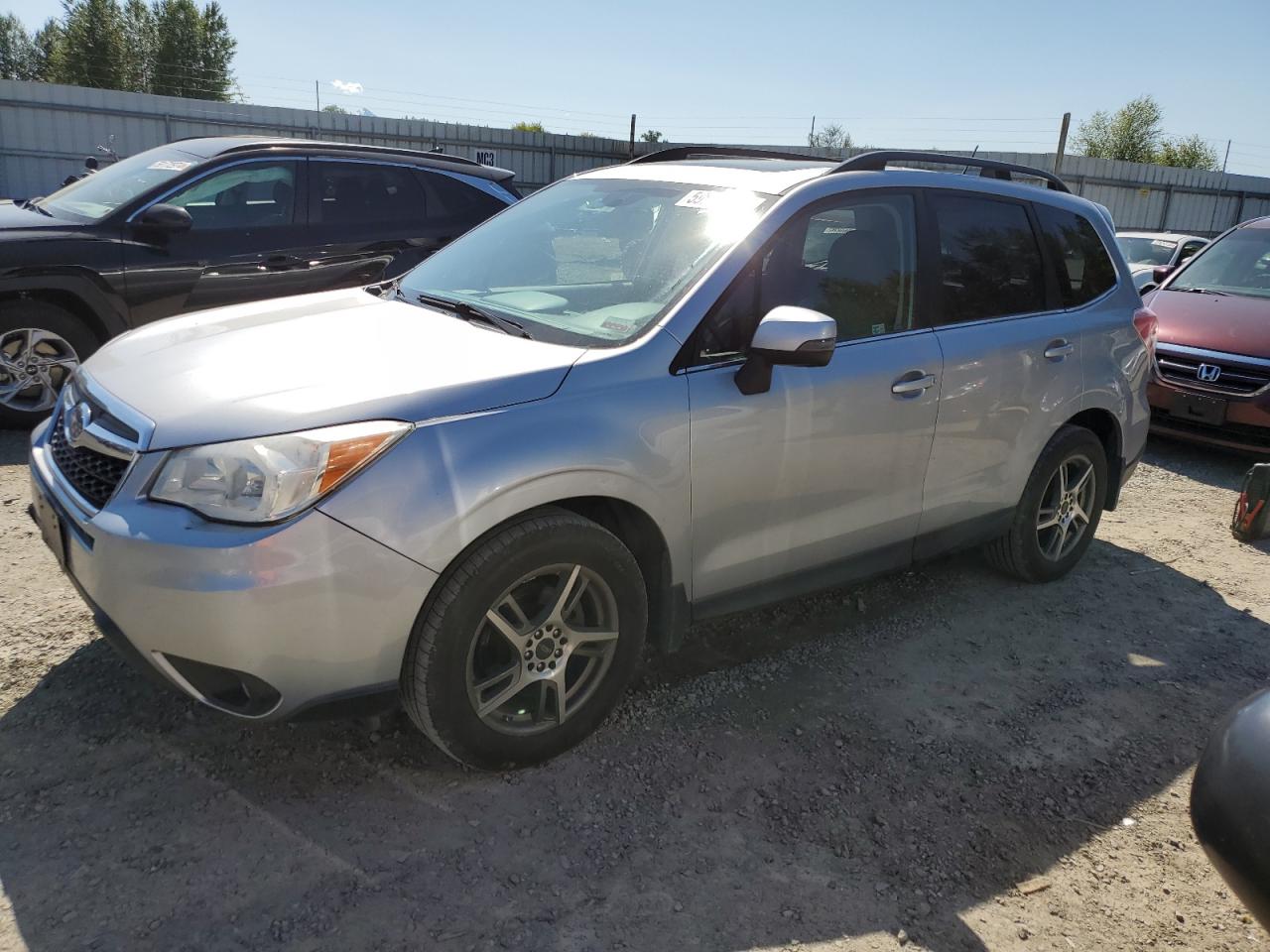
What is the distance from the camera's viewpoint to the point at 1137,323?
4.59 metres

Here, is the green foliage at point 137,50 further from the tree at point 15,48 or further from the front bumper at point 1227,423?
the front bumper at point 1227,423

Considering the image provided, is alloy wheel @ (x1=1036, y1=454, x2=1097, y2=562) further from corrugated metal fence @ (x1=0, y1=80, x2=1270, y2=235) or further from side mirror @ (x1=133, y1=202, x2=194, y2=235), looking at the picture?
corrugated metal fence @ (x1=0, y1=80, x2=1270, y2=235)

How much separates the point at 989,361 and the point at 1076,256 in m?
0.99

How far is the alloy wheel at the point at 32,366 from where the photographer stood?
5.79m

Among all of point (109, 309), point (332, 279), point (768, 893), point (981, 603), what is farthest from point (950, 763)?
point (109, 309)

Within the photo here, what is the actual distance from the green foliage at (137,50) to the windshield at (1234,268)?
1945 inches

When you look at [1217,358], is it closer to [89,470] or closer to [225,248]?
[225,248]

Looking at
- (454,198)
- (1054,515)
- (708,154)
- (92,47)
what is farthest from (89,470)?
(92,47)

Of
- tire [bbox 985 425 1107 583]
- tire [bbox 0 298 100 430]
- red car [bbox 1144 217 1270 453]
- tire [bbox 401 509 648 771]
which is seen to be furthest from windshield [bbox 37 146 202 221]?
red car [bbox 1144 217 1270 453]

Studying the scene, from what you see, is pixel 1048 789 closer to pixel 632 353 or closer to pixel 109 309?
pixel 632 353

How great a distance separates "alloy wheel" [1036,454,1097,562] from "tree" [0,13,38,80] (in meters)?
86.2

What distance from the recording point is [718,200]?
11.1 feet

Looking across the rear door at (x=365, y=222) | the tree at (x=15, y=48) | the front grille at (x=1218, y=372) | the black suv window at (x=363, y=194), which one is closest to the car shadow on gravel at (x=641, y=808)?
the front grille at (x=1218, y=372)

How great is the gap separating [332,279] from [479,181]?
1.43 metres
